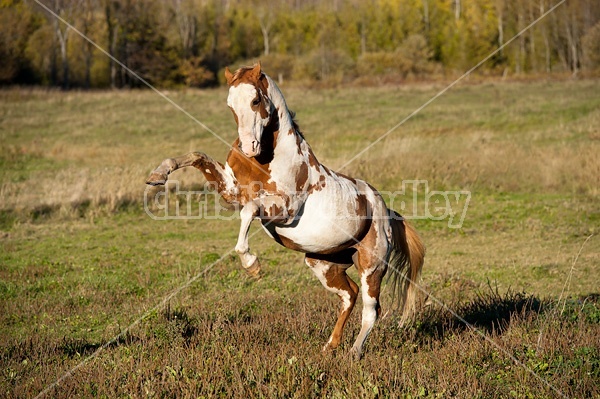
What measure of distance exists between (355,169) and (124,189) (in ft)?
21.9

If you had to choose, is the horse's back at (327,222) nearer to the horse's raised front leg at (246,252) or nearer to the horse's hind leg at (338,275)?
the horse's hind leg at (338,275)

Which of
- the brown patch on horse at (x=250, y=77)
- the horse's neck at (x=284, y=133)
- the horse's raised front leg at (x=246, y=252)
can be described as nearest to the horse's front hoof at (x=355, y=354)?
the horse's raised front leg at (x=246, y=252)

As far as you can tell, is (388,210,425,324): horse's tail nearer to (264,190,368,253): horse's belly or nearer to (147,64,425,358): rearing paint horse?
(147,64,425,358): rearing paint horse

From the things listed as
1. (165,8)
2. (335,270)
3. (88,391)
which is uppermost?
(165,8)

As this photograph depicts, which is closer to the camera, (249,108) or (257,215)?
(249,108)

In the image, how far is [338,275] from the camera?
640cm

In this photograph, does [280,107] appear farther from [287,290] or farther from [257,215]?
[287,290]

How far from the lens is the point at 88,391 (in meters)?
5.02

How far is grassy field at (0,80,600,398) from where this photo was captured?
5.24 m

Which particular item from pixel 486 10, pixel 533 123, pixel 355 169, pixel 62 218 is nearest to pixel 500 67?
pixel 486 10

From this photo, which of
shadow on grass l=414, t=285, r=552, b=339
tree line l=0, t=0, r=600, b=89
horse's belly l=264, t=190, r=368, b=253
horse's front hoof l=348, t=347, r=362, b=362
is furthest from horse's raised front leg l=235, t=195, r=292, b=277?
tree line l=0, t=0, r=600, b=89

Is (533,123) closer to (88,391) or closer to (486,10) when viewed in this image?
(88,391)

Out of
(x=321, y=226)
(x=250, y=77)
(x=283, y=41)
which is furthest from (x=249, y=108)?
(x=283, y=41)

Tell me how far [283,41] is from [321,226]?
301 ft
